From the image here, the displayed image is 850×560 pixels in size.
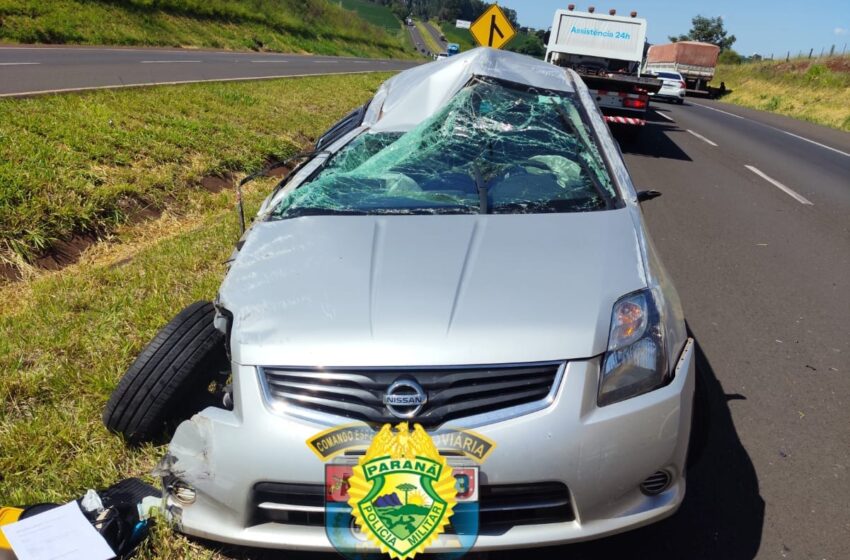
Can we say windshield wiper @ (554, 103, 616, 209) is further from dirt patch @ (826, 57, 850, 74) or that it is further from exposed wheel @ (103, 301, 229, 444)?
dirt patch @ (826, 57, 850, 74)

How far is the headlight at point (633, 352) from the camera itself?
2014 mm

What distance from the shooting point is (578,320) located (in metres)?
2.04

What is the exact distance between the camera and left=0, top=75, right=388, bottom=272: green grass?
515cm

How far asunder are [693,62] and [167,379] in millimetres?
42735

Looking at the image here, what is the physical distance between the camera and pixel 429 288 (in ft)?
7.06

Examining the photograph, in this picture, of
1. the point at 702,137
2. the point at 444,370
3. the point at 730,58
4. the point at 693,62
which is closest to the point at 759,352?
the point at 444,370

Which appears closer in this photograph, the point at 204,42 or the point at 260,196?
the point at 260,196

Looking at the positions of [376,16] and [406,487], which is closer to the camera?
[406,487]

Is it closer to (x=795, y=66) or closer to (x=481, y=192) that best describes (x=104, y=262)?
(x=481, y=192)

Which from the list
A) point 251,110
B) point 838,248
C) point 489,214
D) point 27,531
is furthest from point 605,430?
point 251,110

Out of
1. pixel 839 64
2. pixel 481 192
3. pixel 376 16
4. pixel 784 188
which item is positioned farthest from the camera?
pixel 376 16

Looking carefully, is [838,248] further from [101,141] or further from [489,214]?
[101,141]

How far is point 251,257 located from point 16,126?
5259 millimetres

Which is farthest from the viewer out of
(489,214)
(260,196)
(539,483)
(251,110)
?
(251,110)
